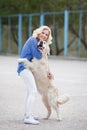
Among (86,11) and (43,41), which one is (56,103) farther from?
(86,11)

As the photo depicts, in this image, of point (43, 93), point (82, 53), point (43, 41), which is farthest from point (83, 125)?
point (82, 53)

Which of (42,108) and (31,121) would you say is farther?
(42,108)

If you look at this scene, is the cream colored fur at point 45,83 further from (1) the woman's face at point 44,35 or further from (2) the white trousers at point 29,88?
(1) the woman's face at point 44,35

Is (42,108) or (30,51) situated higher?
(30,51)

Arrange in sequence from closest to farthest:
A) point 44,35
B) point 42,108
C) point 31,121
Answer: point 31,121 < point 44,35 < point 42,108

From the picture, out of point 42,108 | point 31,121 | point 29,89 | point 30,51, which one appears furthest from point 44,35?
point 42,108

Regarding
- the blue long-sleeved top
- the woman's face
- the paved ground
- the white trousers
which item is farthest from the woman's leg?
the woman's face

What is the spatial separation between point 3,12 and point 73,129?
1389 inches

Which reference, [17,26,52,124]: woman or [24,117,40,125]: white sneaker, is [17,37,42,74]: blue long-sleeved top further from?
[24,117,40,125]: white sneaker

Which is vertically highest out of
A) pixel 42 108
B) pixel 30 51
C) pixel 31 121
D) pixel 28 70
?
pixel 30 51

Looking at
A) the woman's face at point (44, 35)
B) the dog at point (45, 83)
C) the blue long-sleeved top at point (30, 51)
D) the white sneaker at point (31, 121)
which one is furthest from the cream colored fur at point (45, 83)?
the white sneaker at point (31, 121)

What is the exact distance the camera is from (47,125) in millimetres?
9109

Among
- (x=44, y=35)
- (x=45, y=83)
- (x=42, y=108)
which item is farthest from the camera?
(x=42, y=108)

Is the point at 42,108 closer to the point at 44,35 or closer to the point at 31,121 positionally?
the point at 31,121
